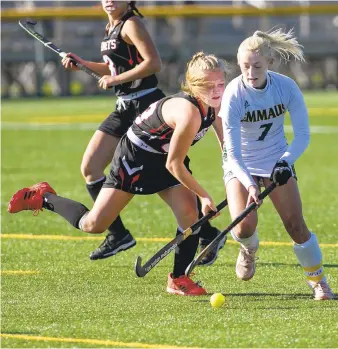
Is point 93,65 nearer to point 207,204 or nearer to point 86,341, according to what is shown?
point 207,204

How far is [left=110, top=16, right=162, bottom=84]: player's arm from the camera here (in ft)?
27.8

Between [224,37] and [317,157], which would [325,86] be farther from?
[317,157]

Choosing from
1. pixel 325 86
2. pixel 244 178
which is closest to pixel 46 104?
pixel 325 86

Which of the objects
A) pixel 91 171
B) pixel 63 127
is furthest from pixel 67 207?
pixel 63 127

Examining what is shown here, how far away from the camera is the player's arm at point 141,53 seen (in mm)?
8477

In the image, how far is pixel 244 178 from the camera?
6949 millimetres

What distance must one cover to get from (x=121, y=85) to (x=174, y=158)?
6.92 feet

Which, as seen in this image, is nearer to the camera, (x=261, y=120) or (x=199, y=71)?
(x=199, y=71)

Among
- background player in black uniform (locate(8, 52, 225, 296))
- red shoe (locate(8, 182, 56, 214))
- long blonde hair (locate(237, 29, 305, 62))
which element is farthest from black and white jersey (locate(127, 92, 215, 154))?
red shoe (locate(8, 182, 56, 214))

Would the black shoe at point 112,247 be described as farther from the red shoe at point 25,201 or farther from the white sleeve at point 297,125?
the white sleeve at point 297,125

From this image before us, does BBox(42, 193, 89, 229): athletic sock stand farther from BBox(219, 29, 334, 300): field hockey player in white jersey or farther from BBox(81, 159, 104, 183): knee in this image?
BBox(219, 29, 334, 300): field hockey player in white jersey

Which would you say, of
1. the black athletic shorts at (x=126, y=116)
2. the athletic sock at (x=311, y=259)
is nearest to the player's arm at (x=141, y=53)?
the black athletic shorts at (x=126, y=116)

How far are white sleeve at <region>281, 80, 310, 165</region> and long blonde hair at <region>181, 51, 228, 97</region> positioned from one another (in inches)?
19.5

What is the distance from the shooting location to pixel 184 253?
7.46 meters
